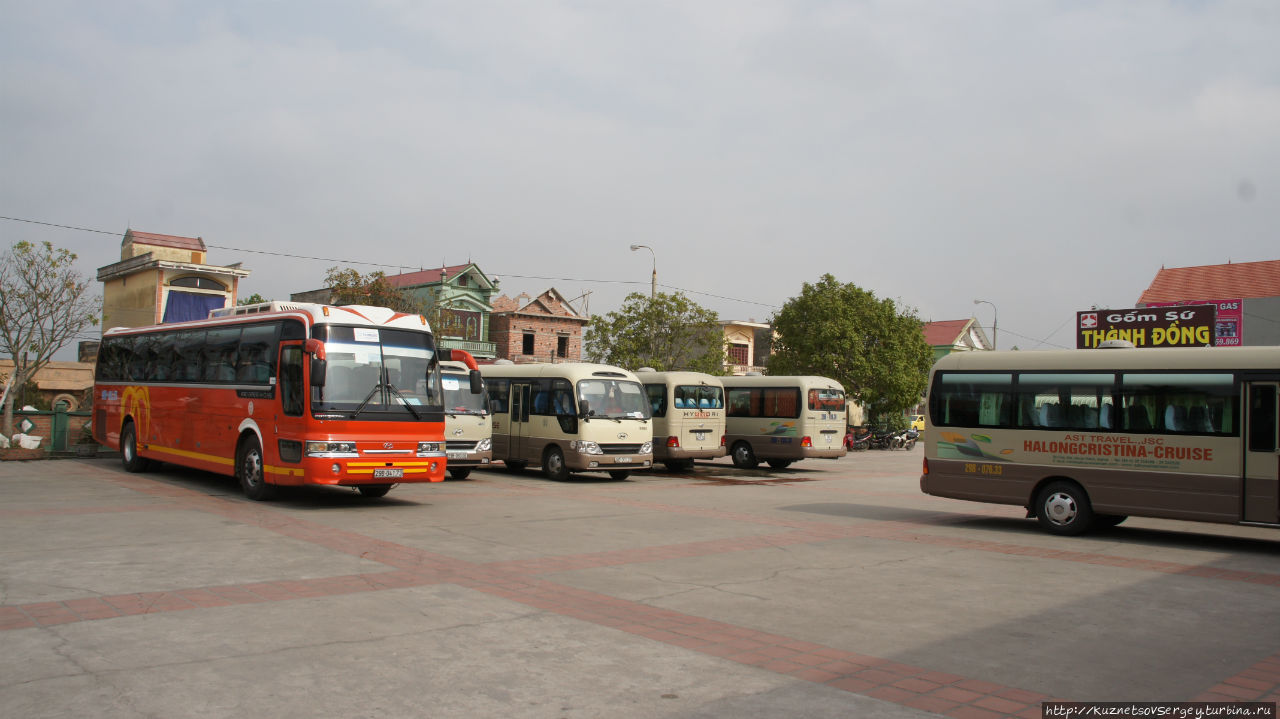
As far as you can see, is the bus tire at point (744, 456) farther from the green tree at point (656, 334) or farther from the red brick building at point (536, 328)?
the red brick building at point (536, 328)

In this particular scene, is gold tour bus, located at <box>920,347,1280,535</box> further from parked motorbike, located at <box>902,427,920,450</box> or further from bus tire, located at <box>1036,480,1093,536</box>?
parked motorbike, located at <box>902,427,920,450</box>

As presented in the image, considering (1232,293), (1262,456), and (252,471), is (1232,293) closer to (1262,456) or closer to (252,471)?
(1262,456)

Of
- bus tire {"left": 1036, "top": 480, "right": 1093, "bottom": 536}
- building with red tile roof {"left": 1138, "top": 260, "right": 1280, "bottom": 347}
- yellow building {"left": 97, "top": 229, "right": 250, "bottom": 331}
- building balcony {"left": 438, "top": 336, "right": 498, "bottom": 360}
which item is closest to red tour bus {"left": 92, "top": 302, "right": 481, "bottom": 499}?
bus tire {"left": 1036, "top": 480, "right": 1093, "bottom": 536}

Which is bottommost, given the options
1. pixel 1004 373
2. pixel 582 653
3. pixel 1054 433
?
pixel 582 653

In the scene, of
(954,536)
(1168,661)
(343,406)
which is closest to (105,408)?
(343,406)

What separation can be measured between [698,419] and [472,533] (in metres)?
13.6

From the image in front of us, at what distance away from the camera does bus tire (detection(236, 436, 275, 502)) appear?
14883mm


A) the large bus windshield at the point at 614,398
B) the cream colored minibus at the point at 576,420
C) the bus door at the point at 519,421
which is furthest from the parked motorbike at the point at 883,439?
the bus door at the point at 519,421

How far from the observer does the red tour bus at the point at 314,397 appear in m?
13.9

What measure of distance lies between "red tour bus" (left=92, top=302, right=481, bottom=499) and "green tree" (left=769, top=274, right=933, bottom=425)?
30.6m

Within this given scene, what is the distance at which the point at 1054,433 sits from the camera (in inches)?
531

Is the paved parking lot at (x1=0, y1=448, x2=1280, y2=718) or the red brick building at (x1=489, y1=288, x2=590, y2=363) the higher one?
the red brick building at (x1=489, y1=288, x2=590, y2=363)

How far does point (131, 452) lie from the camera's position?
792 inches

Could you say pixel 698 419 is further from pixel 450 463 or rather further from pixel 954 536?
pixel 954 536
